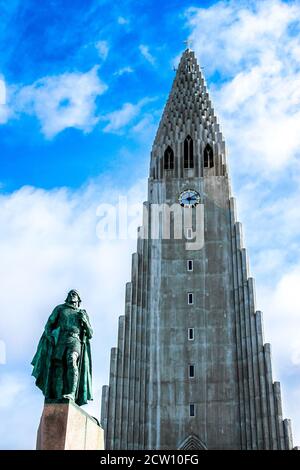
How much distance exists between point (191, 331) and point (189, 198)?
1026 cm

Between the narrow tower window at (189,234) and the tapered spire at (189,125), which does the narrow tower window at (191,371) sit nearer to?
the narrow tower window at (189,234)

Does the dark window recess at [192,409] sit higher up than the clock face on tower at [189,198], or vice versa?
the clock face on tower at [189,198]

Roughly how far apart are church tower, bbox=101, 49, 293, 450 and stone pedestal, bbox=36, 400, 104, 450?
2499cm

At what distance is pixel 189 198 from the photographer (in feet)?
155

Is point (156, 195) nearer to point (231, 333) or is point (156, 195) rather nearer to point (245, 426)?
point (231, 333)

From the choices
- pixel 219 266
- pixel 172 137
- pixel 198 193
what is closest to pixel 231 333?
pixel 219 266

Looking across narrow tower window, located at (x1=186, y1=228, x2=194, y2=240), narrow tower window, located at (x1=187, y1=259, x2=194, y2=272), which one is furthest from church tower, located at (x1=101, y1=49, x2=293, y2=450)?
narrow tower window, located at (x1=186, y1=228, x2=194, y2=240)

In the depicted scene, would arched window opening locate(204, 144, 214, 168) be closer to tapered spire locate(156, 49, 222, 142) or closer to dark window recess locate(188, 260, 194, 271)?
tapered spire locate(156, 49, 222, 142)

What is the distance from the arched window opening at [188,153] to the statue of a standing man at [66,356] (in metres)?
35.4

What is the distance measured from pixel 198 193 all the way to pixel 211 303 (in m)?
8.70

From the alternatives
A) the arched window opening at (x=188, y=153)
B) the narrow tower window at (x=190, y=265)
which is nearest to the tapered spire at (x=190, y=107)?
the arched window opening at (x=188, y=153)

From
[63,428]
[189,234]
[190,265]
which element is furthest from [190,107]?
[63,428]

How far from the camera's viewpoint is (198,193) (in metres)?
47.5

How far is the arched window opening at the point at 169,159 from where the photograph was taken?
163ft
